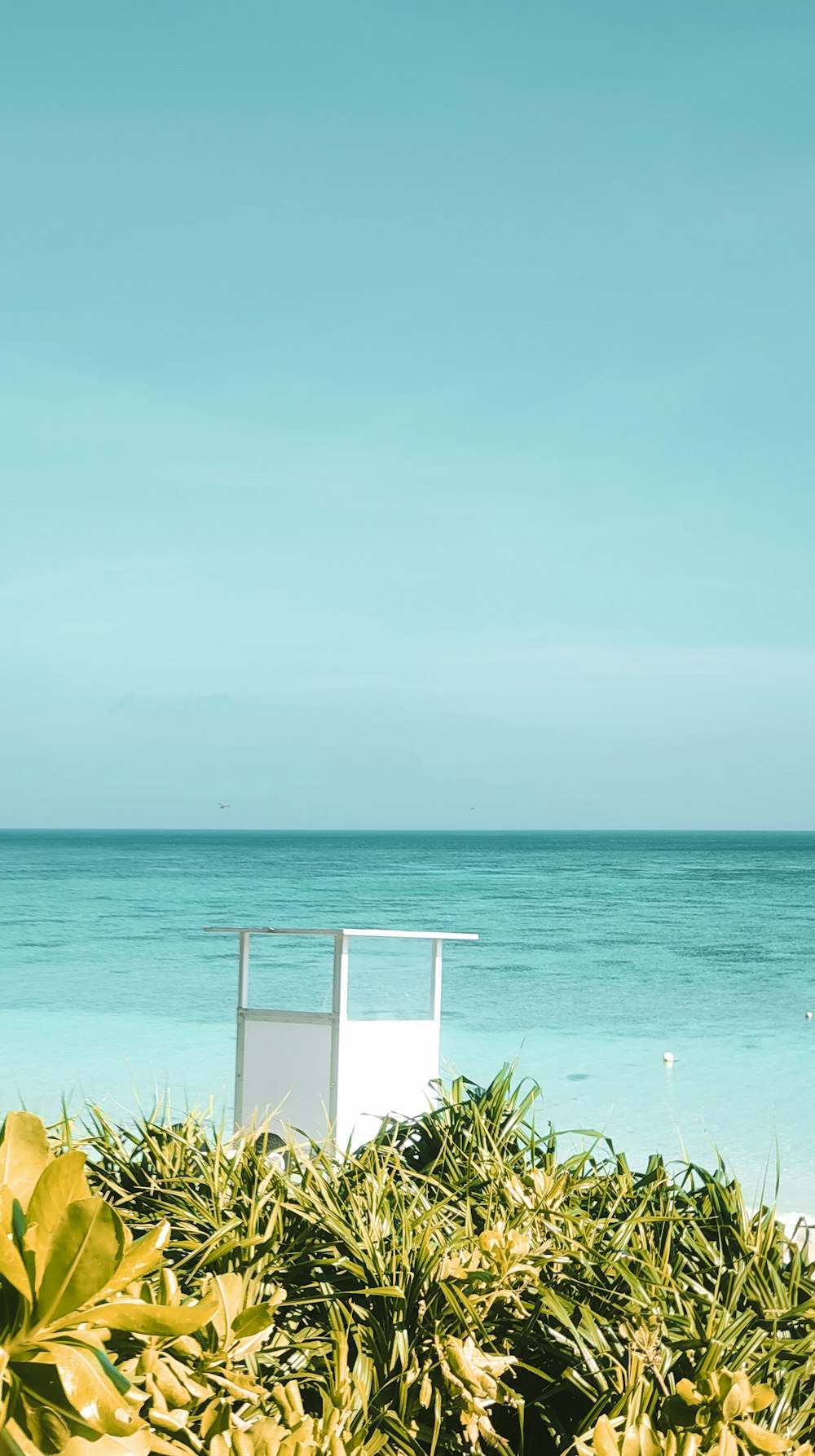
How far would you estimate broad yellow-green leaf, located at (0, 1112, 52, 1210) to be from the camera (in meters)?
1.34

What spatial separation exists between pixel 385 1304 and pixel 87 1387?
3.27 ft

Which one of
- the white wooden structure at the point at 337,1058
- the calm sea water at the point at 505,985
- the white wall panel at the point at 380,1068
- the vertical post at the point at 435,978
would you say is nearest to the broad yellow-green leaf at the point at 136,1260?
the calm sea water at the point at 505,985

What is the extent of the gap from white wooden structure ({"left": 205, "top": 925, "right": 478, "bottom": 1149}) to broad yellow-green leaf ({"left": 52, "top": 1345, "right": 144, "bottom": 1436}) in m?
4.72

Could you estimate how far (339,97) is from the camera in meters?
9.78

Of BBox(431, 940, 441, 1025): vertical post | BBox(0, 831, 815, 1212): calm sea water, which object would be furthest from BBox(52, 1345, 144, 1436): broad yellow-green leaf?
BBox(431, 940, 441, 1025): vertical post

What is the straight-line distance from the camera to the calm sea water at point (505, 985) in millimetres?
11836

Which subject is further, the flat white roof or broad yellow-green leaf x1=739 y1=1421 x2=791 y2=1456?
the flat white roof

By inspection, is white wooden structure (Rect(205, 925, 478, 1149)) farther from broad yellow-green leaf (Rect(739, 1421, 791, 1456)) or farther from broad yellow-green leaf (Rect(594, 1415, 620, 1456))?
broad yellow-green leaf (Rect(594, 1415, 620, 1456))

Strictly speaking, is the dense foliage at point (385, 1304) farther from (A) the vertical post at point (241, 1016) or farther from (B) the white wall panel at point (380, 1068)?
(A) the vertical post at point (241, 1016)

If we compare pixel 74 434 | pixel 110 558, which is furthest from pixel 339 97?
pixel 110 558

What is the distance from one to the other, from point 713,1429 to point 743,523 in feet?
76.6

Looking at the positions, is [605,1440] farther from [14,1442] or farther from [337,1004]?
[337,1004]

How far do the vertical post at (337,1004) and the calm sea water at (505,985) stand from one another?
0.13 meters

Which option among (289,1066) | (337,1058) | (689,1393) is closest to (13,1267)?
(689,1393)
